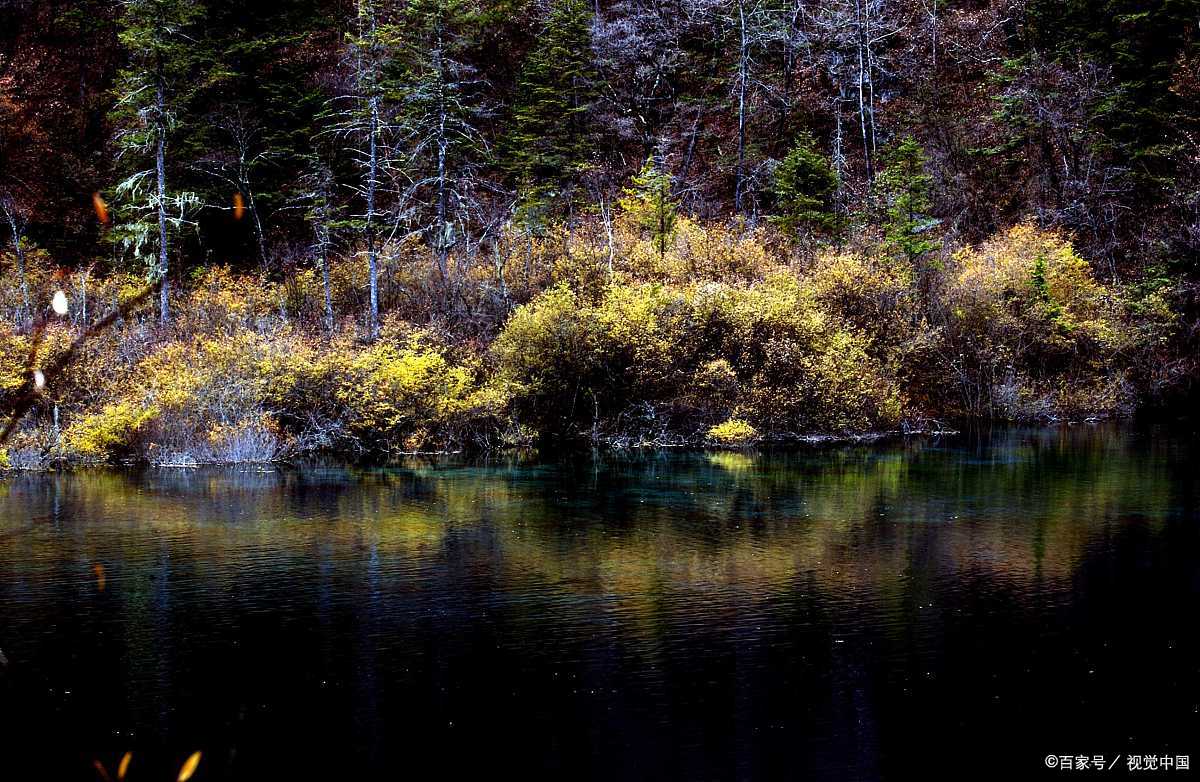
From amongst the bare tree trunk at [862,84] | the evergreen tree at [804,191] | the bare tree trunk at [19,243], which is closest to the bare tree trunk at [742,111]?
the evergreen tree at [804,191]

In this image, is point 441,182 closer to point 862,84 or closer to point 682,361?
point 682,361

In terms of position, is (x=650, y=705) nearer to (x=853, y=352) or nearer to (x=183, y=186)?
(x=853, y=352)

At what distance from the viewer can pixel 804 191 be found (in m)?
41.4

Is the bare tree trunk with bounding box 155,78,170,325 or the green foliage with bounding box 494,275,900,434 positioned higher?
the bare tree trunk with bounding box 155,78,170,325

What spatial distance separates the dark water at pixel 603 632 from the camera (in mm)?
10219

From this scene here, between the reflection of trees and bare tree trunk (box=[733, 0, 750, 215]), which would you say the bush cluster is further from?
bare tree trunk (box=[733, 0, 750, 215])

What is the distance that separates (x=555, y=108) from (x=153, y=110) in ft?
55.2

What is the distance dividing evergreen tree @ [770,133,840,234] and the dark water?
18.6 meters

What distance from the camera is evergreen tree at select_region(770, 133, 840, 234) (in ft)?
132

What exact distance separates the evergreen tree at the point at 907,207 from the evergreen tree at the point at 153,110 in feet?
77.6

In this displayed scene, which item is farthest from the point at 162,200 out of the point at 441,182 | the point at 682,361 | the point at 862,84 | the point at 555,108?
the point at 862,84

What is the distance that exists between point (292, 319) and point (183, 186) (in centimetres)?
883

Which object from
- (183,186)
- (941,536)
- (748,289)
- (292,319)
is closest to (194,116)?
(183,186)

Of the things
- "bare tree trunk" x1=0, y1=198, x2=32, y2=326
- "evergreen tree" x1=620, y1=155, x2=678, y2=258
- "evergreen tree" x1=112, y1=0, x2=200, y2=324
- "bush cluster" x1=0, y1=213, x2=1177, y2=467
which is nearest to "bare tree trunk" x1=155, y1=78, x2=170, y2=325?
"evergreen tree" x1=112, y1=0, x2=200, y2=324
